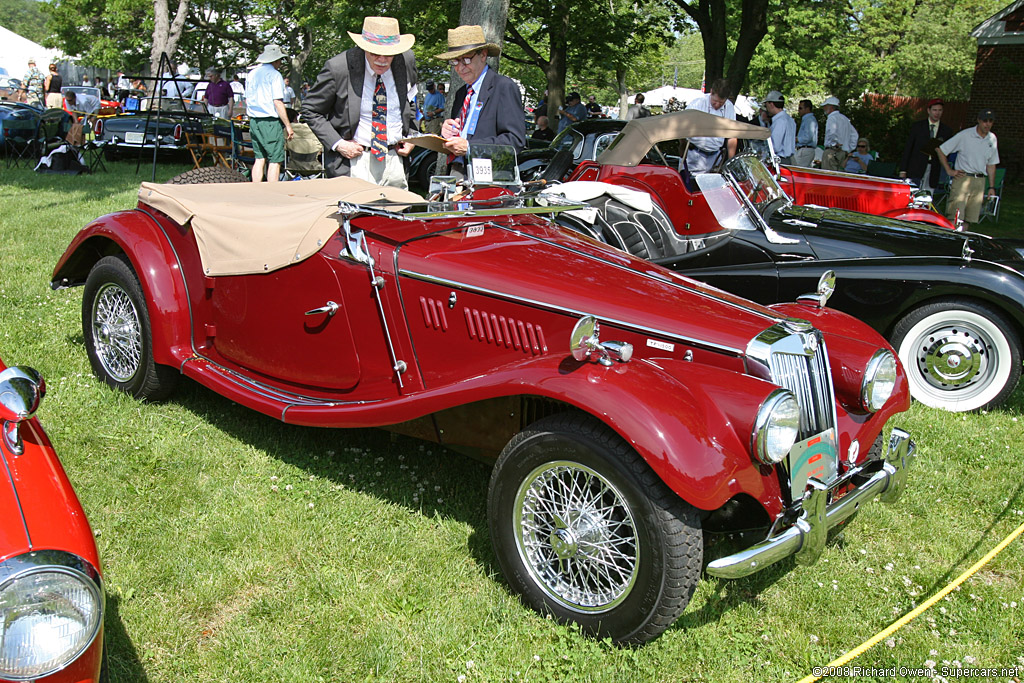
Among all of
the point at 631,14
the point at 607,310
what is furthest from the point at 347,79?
the point at 631,14

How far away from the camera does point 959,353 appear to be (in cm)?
542

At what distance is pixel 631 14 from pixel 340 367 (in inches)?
736

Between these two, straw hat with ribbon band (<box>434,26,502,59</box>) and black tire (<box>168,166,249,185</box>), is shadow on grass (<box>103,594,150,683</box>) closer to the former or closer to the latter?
black tire (<box>168,166,249,185</box>)

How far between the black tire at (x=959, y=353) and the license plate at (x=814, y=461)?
276cm

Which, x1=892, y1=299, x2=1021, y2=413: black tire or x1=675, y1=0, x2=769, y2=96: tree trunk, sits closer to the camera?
x1=892, y1=299, x2=1021, y2=413: black tire

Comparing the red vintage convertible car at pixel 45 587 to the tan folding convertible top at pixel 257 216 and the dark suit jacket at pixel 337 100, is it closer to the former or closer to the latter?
the tan folding convertible top at pixel 257 216

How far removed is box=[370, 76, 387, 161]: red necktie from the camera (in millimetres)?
5805

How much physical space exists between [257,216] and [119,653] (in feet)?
7.17

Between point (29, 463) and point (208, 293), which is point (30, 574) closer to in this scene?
point (29, 463)

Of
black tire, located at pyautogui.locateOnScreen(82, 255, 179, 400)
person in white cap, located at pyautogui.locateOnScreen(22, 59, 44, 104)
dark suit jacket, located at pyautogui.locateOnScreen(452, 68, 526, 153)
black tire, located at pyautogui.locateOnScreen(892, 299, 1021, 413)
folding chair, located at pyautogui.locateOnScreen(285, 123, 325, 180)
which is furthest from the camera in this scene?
person in white cap, located at pyautogui.locateOnScreen(22, 59, 44, 104)

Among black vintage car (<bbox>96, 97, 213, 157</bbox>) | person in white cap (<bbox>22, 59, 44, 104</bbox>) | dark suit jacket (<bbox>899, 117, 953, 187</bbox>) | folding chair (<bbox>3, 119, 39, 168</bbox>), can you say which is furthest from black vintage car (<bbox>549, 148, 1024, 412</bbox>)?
Answer: person in white cap (<bbox>22, 59, 44, 104</bbox>)

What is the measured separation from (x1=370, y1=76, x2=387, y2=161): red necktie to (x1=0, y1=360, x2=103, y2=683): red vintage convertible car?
13.9 ft

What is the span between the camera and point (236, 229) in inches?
163

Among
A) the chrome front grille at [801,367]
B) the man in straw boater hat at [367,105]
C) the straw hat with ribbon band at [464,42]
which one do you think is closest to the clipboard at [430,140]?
the man in straw boater hat at [367,105]
